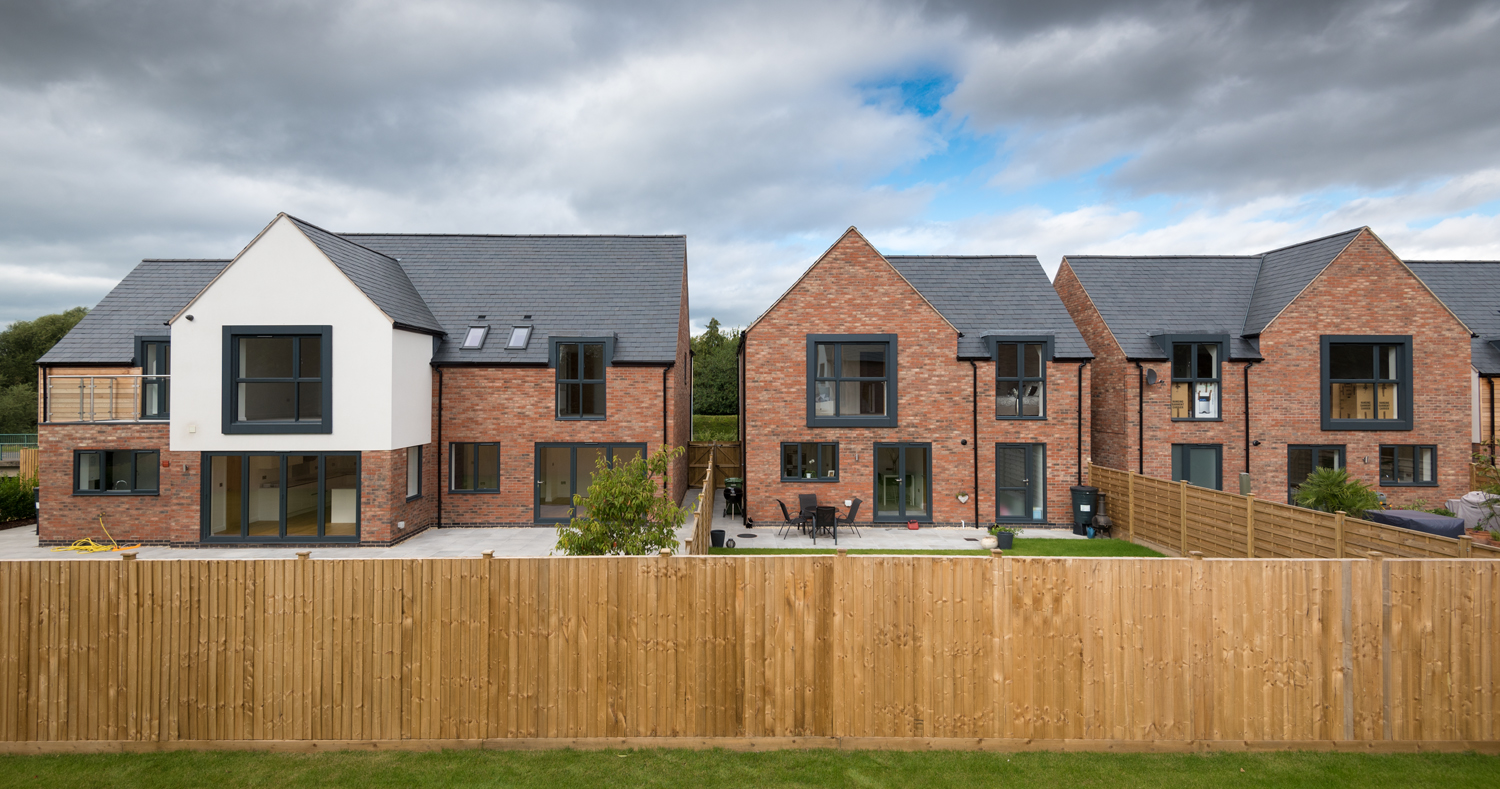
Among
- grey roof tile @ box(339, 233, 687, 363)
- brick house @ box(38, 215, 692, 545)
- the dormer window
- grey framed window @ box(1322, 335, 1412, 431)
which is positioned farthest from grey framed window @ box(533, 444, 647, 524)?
grey framed window @ box(1322, 335, 1412, 431)

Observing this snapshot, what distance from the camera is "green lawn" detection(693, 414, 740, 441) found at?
35.3 metres

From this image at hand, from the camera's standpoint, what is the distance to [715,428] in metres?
37.0

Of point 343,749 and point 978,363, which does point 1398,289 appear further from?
point 343,749

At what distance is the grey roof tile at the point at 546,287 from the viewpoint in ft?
50.0

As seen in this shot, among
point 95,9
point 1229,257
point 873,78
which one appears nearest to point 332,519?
point 95,9

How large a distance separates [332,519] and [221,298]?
5269mm

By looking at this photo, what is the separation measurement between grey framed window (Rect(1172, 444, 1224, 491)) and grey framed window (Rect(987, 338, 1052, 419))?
4.00 metres

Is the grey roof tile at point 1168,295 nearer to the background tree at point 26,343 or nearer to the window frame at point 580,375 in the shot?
the window frame at point 580,375

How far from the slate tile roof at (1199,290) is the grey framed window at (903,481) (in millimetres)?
6306

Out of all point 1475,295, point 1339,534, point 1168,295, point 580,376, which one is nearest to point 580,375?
point 580,376

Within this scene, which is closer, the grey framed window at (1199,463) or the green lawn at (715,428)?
the grey framed window at (1199,463)

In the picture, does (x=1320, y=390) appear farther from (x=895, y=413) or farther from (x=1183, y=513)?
(x=895, y=413)

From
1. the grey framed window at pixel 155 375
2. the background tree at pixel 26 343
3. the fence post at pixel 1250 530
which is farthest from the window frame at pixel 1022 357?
the background tree at pixel 26 343

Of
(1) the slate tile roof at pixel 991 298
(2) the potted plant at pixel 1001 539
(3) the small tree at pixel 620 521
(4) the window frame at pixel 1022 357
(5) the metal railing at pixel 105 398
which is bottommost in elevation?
(2) the potted plant at pixel 1001 539
